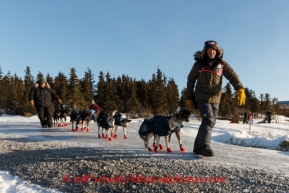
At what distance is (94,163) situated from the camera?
495cm

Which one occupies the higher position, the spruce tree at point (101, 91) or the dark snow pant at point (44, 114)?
the spruce tree at point (101, 91)

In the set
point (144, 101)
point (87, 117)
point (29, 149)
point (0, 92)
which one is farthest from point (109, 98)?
point (29, 149)

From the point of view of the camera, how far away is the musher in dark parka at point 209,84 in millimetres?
5387

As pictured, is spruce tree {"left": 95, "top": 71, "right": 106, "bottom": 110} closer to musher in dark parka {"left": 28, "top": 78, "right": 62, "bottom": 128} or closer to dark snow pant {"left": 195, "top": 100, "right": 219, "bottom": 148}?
musher in dark parka {"left": 28, "top": 78, "right": 62, "bottom": 128}

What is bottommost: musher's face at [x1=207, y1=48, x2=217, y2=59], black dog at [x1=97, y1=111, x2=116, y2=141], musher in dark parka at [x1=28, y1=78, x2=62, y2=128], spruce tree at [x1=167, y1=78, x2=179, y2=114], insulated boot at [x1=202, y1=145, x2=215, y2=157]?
insulated boot at [x1=202, y1=145, x2=215, y2=157]

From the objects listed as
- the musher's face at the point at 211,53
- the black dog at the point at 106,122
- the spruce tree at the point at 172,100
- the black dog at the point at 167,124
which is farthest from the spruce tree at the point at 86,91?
the musher's face at the point at 211,53

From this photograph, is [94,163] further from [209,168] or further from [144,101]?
[144,101]

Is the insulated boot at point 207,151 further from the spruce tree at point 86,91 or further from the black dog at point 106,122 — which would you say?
the spruce tree at point 86,91

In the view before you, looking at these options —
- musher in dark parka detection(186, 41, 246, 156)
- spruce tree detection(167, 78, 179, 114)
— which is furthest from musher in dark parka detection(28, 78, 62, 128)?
spruce tree detection(167, 78, 179, 114)

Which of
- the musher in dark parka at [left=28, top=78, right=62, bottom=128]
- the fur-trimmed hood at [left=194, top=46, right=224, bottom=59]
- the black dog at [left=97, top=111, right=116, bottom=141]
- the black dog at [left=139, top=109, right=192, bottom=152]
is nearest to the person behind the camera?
the fur-trimmed hood at [left=194, top=46, right=224, bottom=59]

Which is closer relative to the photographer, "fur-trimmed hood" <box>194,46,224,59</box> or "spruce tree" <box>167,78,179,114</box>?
"fur-trimmed hood" <box>194,46,224,59</box>

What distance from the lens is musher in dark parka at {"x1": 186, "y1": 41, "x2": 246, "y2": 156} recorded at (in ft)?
17.7

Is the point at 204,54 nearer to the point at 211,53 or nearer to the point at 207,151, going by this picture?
the point at 211,53

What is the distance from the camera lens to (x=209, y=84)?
17.6 ft
